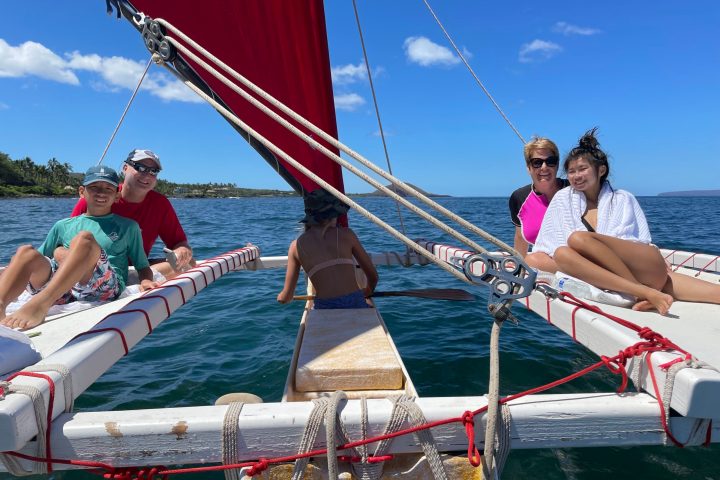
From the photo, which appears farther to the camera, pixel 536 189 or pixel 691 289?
pixel 536 189

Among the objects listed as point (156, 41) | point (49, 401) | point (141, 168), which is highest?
point (156, 41)

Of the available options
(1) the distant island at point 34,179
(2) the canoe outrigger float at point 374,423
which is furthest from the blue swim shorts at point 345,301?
(1) the distant island at point 34,179

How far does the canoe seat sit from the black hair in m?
2.04

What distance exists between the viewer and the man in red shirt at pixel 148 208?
3.96m

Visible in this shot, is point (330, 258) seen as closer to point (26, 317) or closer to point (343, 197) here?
point (343, 197)

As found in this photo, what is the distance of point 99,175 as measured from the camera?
10.9 ft

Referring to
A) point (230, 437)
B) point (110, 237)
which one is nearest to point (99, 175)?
point (110, 237)

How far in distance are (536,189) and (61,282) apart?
13.6 feet

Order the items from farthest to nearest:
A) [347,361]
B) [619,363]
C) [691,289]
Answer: [691,289] → [347,361] → [619,363]

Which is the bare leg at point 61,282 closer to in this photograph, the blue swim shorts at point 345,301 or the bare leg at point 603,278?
the blue swim shorts at point 345,301

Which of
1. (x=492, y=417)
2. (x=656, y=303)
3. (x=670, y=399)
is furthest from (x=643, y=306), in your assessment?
(x=492, y=417)

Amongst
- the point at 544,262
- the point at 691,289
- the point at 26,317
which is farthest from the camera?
the point at 544,262

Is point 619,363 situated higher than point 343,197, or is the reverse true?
point 343,197

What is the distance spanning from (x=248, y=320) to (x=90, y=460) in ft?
12.4
